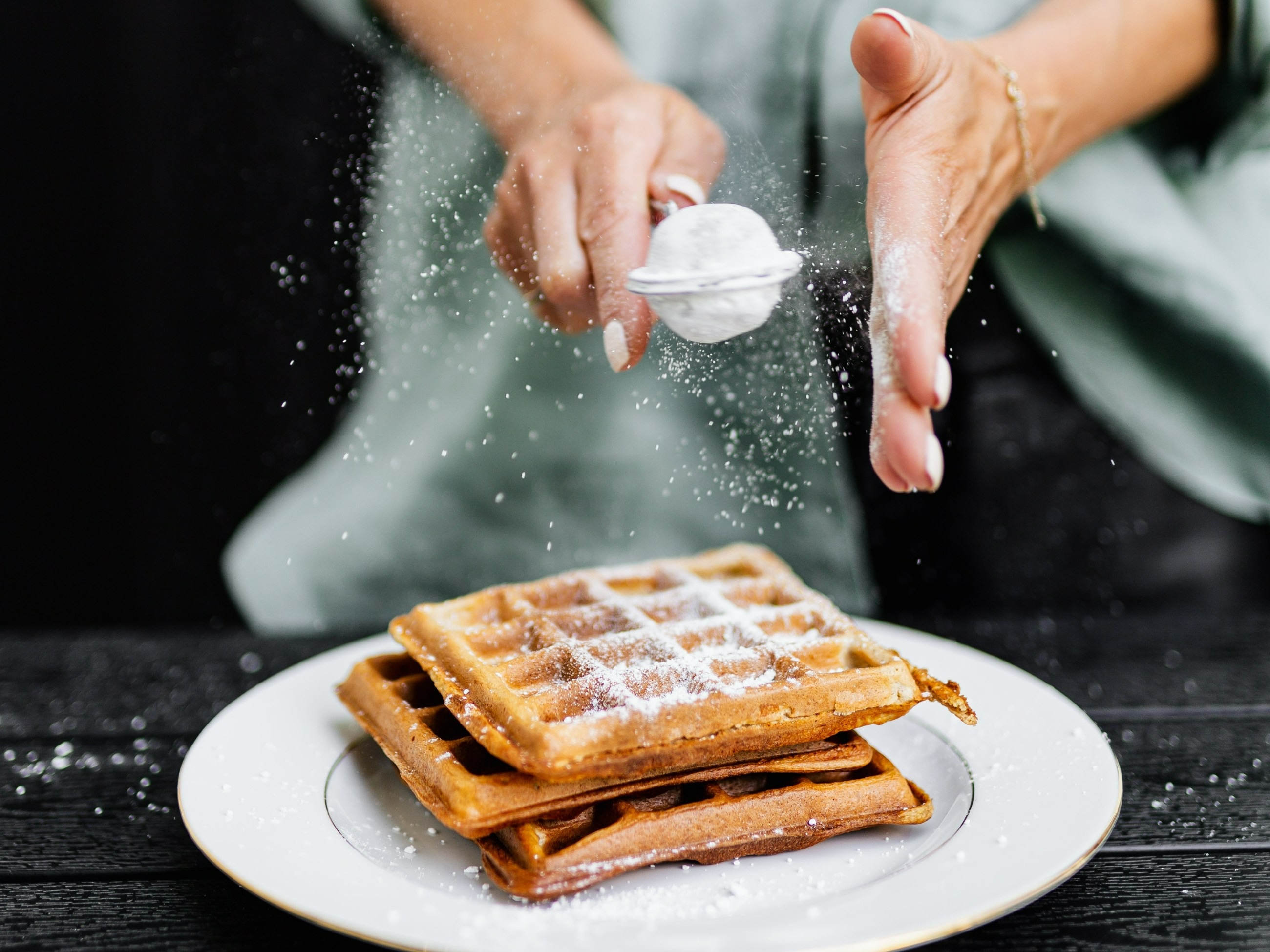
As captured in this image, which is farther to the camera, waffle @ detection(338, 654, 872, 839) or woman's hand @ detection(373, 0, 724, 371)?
woman's hand @ detection(373, 0, 724, 371)

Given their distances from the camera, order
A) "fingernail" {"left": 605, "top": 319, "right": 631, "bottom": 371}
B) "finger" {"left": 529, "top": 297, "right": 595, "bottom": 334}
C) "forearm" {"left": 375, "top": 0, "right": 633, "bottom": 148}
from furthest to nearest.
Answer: "forearm" {"left": 375, "top": 0, "right": 633, "bottom": 148} < "finger" {"left": 529, "top": 297, "right": 595, "bottom": 334} < "fingernail" {"left": 605, "top": 319, "right": 631, "bottom": 371}

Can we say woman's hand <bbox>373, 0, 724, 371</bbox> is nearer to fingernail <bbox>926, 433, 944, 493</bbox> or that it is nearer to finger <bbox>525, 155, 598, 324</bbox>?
finger <bbox>525, 155, 598, 324</bbox>

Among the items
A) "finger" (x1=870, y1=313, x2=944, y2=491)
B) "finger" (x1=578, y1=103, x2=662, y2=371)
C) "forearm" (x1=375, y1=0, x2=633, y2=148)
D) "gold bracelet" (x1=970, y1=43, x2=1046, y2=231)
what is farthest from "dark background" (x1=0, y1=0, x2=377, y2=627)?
"finger" (x1=870, y1=313, x2=944, y2=491)

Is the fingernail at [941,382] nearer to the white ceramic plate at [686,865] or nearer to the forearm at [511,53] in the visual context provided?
the white ceramic plate at [686,865]

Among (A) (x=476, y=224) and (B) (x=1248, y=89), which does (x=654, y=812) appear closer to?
(A) (x=476, y=224)

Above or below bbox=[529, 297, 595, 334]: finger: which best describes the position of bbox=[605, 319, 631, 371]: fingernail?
above

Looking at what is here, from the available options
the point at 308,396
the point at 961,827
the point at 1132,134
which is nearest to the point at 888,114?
the point at 961,827
